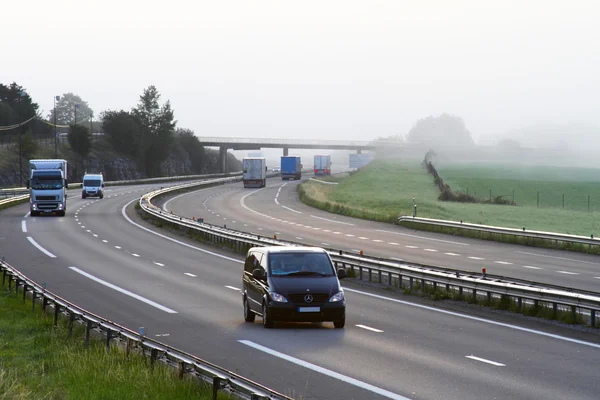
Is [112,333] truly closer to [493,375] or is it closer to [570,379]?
[493,375]

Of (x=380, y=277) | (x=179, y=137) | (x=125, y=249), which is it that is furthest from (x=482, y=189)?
(x=179, y=137)

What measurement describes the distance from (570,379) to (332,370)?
3.46m

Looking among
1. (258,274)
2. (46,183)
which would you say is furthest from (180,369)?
(46,183)

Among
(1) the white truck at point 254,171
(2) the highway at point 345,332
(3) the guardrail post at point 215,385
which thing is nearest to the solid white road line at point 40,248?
(2) the highway at point 345,332

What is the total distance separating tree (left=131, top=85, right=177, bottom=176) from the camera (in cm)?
16550

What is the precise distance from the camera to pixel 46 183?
5953cm

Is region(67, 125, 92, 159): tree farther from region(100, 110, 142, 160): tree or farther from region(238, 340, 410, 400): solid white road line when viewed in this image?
region(238, 340, 410, 400): solid white road line

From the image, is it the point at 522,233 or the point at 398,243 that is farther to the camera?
the point at 398,243

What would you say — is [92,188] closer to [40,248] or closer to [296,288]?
[40,248]

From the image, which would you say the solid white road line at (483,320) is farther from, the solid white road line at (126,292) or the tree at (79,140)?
the tree at (79,140)

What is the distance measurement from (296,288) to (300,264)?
912 millimetres

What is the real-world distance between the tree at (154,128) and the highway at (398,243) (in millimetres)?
90017

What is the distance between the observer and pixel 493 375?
13.6 meters

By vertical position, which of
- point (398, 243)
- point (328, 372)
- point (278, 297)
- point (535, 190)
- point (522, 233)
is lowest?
point (535, 190)
